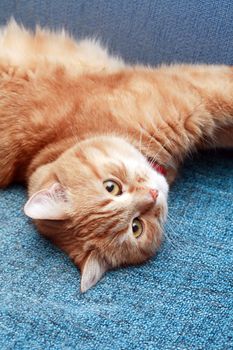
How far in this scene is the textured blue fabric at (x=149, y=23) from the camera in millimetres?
1803

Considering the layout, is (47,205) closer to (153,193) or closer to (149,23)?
(153,193)

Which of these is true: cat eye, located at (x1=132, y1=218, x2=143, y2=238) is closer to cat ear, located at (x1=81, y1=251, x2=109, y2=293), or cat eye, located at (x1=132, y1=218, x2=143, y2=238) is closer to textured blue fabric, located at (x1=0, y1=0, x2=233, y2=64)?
cat ear, located at (x1=81, y1=251, x2=109, y2=293)

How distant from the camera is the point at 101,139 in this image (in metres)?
1.62

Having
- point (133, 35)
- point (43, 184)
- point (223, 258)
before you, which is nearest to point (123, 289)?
point (223, 258)

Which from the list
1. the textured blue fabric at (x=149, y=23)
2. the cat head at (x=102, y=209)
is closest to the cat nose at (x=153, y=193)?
the cat head at (x=102, y=209)

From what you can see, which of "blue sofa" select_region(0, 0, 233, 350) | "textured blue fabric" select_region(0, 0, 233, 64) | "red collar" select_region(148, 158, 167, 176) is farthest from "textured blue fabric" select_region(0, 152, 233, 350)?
"textured blue fabric" select_region(0, 0, 233, 64)

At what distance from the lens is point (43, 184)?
5.14 feet

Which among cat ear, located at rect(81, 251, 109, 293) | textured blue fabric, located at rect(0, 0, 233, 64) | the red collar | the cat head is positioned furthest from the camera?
textured blue fabric, located at rect(0, 0, 233, 64)

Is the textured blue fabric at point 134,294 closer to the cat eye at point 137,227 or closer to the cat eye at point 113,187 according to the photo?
the cat eye at point 137,227

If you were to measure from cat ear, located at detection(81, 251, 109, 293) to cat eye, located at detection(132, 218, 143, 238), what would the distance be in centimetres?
14

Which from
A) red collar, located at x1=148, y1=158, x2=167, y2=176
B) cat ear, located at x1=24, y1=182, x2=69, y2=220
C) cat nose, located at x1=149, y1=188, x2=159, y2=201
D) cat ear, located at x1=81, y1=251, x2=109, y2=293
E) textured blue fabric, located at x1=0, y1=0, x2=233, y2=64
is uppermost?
textured blue fabric, located at x1=0, y1=0, x2=233, y2=64

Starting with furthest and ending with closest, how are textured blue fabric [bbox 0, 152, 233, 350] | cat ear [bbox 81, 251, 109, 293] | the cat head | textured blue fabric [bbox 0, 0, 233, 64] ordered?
textured blue fabric [bbox 0, 0, 233, 64] → the cat head → cat ear [bbox 81, 251, 109, 293] → textured blue fabric [bbox 0, 152, 233, 350]

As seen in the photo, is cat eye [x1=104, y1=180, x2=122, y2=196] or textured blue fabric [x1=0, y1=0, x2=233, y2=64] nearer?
cat eye [x1=104, y1=180, x2=122, y2=196]

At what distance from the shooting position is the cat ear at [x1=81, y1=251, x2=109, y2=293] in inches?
53.2
